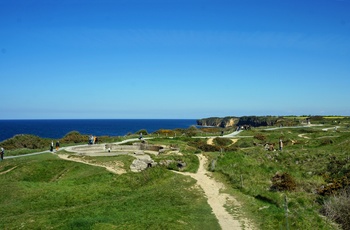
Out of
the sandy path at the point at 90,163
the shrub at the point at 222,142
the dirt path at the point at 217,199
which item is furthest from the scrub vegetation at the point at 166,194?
the shrub at the point at 222,142

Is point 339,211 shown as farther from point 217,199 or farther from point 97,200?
point 97,200

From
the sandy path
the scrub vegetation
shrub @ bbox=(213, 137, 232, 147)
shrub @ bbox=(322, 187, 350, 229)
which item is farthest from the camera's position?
shrub @ bbox=(213, 137, 232, 147)

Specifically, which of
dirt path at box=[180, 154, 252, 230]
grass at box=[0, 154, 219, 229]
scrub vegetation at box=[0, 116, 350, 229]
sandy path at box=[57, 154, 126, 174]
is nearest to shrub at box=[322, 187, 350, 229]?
scrub vegetation at box=[0, 116, 350, 229]

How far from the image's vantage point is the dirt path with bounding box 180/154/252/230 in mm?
18672

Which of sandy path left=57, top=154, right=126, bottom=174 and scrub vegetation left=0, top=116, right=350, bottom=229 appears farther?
sandy path left=57, top=154, right=126, bottom=174

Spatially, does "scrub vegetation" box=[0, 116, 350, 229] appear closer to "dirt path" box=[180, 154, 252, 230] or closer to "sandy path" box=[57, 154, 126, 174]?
"dirt path" box=[180, 154, 252, 230]

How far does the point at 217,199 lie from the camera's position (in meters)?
24.2

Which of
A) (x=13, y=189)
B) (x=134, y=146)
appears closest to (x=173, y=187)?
(x=13, y=189)

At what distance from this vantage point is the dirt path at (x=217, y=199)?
18.7 meters

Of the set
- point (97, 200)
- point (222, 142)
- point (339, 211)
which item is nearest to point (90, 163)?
point (97, 200)

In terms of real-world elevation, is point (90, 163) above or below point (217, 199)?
above

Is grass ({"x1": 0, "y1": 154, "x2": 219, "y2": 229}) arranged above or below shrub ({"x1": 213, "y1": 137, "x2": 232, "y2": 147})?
below

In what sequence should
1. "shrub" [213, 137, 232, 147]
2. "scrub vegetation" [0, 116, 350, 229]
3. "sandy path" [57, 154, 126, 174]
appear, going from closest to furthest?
"scrub vegetation" [0, 116, 350, 229] < "sandy path" [57, 154, 126, 174] < "shrub" [213, 137, 232, 147]

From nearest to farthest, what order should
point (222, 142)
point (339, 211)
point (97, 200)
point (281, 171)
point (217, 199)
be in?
point (339, 211), point (217, 199), point (97, 200), point (281, 171), point (222, 142)
